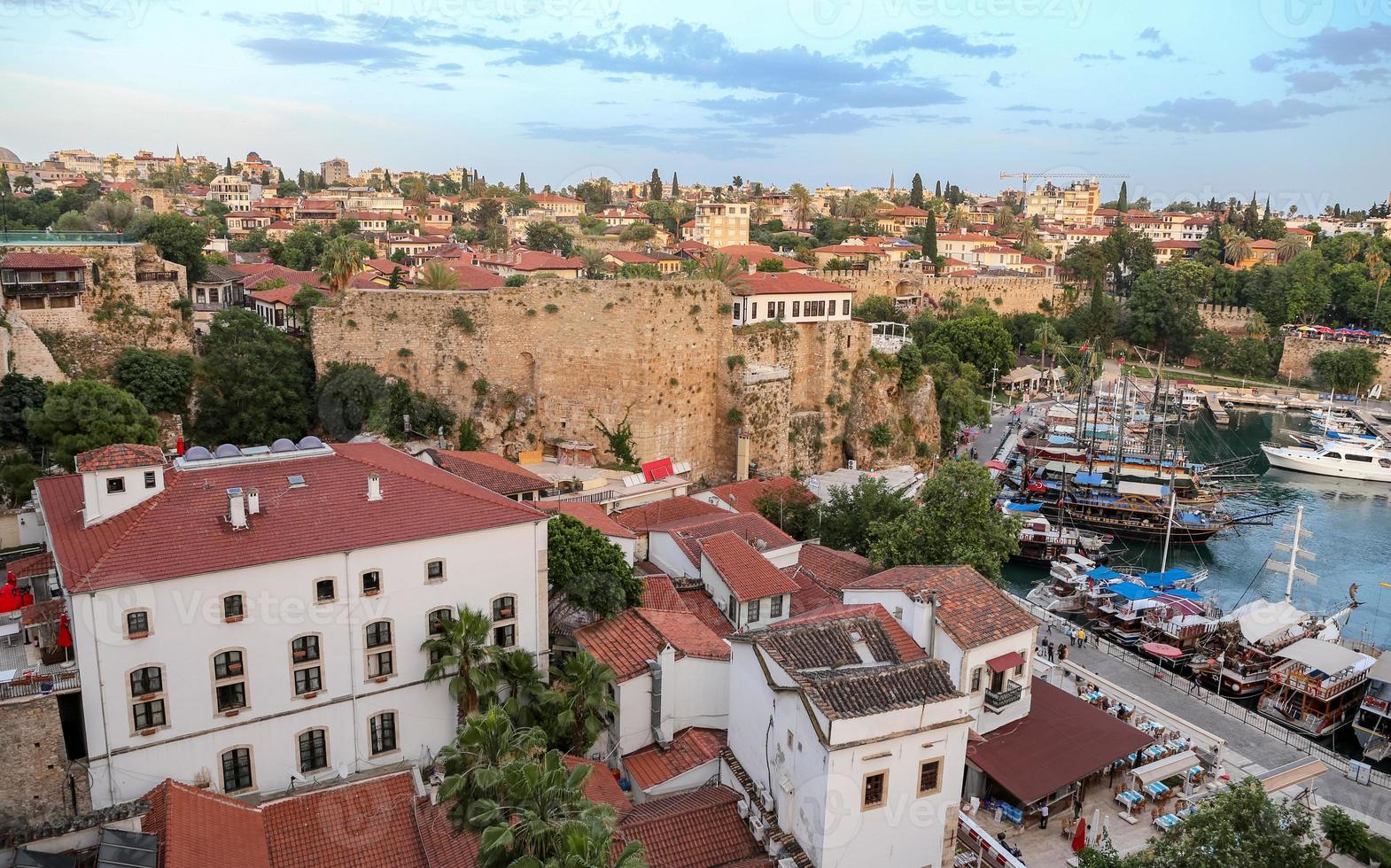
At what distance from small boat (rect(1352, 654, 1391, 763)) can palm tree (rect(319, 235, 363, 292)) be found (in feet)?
121

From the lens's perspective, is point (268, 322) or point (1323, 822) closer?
point (1323, 822)

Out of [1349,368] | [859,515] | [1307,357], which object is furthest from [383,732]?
[1307,357]

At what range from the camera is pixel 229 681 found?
16016 millimetres

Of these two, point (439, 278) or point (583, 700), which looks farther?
point (439, 278)

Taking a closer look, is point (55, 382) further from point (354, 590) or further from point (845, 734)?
point (845, 734)

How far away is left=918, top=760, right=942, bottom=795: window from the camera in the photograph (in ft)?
45.9

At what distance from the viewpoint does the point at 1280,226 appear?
11069 centimetres

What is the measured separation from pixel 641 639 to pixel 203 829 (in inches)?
324

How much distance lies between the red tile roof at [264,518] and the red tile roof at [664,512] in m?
9.88

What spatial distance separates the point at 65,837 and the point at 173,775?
2682mm

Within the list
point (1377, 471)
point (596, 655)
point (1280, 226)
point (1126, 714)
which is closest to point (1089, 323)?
point (1377, 471)

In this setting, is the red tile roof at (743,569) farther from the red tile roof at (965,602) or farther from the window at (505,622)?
the window at (505,622)

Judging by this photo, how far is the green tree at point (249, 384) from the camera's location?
3266 centimetres

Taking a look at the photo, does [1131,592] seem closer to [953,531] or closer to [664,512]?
[953,531]
